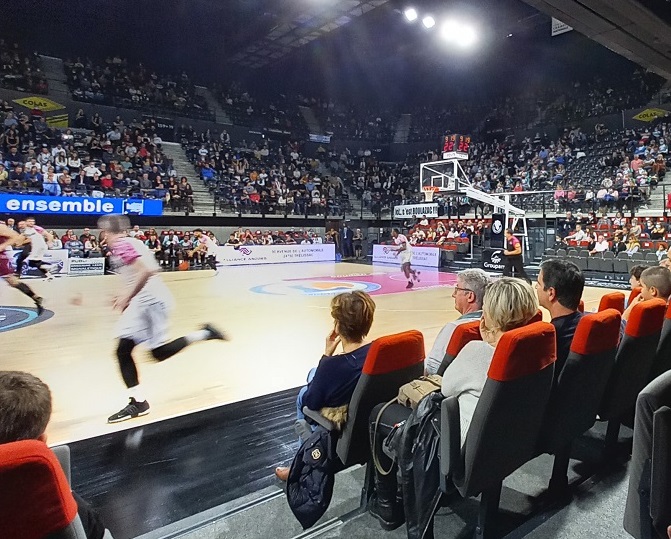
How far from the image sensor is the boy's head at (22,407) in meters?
1.08

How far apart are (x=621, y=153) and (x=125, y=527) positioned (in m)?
20.0

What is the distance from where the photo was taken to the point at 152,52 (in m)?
21.2

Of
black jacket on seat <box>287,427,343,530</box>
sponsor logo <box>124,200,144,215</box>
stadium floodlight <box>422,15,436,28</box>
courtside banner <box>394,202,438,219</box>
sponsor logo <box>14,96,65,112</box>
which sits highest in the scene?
stadium floodlight <box>422,15,436,28</box>

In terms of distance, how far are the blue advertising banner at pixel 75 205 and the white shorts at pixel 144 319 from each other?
12.6 m

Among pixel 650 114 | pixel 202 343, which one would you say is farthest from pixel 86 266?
pixel 650 114

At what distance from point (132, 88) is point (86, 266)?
33.8 feet

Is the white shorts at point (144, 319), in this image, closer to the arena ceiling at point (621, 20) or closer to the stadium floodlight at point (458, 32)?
the arena ceiling at point (621, 20)

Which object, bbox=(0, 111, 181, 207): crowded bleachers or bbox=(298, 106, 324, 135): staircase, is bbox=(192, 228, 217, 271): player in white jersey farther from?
bbox=(298, 106, 324, 135): staircase

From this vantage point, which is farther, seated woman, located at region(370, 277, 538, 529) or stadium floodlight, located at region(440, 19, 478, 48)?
stadium floodlight, located at region(440, 19, 478, 48)

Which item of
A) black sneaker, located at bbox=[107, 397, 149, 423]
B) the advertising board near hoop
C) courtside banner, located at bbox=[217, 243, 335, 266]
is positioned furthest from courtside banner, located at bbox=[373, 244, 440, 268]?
black sneaker, located at bbox=[107, 397, 149, 423]

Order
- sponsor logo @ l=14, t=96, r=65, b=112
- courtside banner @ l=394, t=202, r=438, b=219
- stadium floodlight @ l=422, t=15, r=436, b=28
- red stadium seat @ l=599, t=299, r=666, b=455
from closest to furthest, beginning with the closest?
red stadium seat @ l=599, t=299, r=666, b=455
stadium floodlight @ l=422, t=15, r=436, b=28
sponsor logo @ l=14, t=96, r=65, b=112
courtside banner @ l=394, t=202, r=438, b=219

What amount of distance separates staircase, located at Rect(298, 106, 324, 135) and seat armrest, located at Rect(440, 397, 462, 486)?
25.5 meters

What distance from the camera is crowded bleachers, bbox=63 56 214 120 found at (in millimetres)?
18781

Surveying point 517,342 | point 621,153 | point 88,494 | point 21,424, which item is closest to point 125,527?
point 88,494
